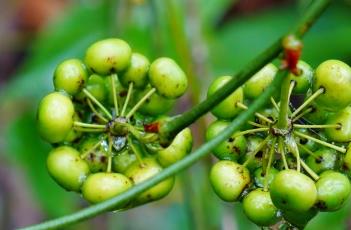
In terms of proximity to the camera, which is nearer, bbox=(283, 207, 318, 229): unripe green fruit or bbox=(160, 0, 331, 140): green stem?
bbox=(160, 0, 331, 140): green stem

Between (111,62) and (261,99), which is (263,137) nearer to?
(261,99)

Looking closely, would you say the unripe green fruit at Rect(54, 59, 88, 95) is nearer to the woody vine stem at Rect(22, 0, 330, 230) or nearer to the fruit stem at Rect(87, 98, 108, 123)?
the fruit stem at Rect(87, 98, 108, 123)

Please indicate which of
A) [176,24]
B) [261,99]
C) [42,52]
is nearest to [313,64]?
[176,24]

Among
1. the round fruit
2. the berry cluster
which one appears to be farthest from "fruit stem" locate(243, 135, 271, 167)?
the round fruit

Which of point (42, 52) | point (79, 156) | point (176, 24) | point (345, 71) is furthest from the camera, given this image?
point (42, 52)

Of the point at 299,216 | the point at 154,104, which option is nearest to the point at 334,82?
the point at 299,216

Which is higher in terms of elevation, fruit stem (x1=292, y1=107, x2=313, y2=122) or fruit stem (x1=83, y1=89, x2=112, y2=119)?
fruit stem (x1=83, y1=89, x2=112, y2=119)

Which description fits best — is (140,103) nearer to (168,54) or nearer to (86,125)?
(86,125)
